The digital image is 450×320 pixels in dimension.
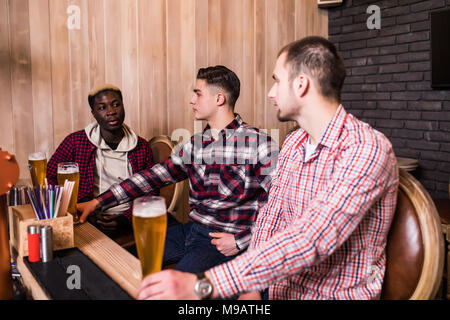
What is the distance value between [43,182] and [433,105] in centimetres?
300

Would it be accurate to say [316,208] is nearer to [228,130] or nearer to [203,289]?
[203,289]

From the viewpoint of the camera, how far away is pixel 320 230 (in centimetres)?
94

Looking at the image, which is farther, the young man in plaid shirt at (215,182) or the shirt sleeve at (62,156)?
the shirt sleeve at (62,156)

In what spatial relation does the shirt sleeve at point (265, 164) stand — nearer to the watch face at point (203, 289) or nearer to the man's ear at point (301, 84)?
the man's ear at point (301, 84)

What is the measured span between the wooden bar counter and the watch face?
0.49 feet

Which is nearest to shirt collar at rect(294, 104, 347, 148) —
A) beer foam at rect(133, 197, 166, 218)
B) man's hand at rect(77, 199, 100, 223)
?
beer foam at rect(133, 197, 166, 218)

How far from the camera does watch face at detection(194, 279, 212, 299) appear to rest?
869mm

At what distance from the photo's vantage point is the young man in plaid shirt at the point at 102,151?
88.8 inches

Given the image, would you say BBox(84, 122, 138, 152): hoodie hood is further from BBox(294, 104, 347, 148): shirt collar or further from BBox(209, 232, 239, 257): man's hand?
BBox(294, 104, 347, 148): shirt collar

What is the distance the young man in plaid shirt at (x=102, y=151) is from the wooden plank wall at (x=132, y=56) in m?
0.53

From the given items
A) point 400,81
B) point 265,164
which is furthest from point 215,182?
point 400,81

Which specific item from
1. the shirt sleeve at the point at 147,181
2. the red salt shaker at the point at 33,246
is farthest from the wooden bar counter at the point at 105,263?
the shirt sleeve at the point at 147,181

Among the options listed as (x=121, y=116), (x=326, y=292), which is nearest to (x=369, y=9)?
(x=121, y=116)

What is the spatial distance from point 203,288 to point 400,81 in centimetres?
326
